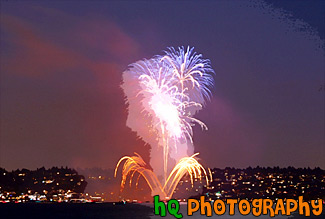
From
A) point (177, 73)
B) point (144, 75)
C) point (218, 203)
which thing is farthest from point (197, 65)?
point (218, 203)

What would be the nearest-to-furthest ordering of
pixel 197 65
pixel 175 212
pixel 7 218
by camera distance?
pixel 175 212, pixel 197 65, pixel 7 218

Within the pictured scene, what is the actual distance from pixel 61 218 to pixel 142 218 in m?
21.7

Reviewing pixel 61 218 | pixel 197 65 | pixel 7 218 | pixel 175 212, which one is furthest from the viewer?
pixel 61 218

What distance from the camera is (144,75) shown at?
239ft

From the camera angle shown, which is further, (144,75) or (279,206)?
(144,75)

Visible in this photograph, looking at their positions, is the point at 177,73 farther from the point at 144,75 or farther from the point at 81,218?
the point at 81,218

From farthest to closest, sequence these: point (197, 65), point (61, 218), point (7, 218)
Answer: point (61, 218) → point (7, 218) → point (197, 65)

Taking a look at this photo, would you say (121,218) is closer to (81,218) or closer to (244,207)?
(81,218)

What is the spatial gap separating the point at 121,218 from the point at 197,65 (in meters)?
86.7

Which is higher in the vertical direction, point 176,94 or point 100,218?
point 176,94

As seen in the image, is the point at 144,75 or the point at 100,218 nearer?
the point at 144,75

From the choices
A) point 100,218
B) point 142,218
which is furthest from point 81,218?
point 142,218

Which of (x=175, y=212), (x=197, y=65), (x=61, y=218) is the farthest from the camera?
(x=61, y=218)

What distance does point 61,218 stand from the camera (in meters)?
Answer: 140
